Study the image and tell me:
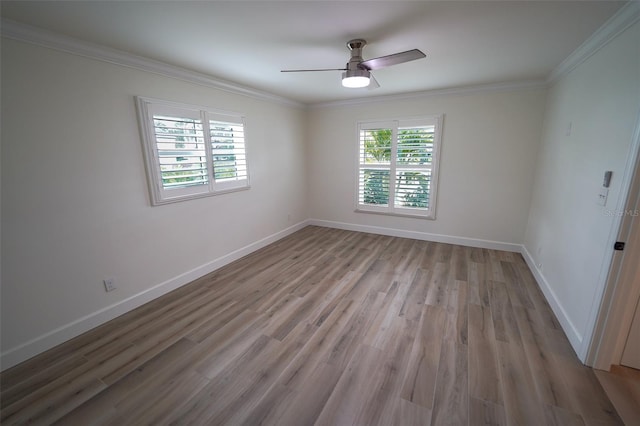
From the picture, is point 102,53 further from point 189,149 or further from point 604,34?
point 604,34

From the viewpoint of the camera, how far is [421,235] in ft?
14.9

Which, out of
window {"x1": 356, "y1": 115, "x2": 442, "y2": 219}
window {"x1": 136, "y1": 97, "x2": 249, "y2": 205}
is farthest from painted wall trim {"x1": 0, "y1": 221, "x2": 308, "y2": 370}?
window {"x1": 356, "y1": 115, "x2": 442, "y2": 219}

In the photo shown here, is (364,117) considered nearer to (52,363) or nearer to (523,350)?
(523,350)

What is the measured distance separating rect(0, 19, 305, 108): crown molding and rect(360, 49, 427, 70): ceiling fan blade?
1.98m

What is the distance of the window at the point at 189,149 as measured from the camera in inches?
104

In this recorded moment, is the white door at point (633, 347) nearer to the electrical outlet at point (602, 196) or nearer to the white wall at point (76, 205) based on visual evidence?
the electrical outlet at point (602, 196)

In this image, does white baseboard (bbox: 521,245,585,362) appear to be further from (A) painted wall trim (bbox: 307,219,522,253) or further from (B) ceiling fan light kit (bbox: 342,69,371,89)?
(B) ceiling fan light kit (bbox: 342,69,371,89)

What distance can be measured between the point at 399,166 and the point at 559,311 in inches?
112

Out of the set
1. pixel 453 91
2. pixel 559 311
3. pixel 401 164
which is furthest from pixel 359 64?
pixel 559 311

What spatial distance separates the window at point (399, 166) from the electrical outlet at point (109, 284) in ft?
12.6

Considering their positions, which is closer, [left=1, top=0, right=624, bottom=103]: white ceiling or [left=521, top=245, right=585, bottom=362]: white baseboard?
[left=1, top=0, right=624, bottom=103]: white ceiling

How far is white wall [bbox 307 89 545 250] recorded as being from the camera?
3.61 metres

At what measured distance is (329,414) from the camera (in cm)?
154

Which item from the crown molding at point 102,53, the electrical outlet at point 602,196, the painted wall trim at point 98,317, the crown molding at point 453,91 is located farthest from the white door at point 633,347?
the crown molding at point 102,53
